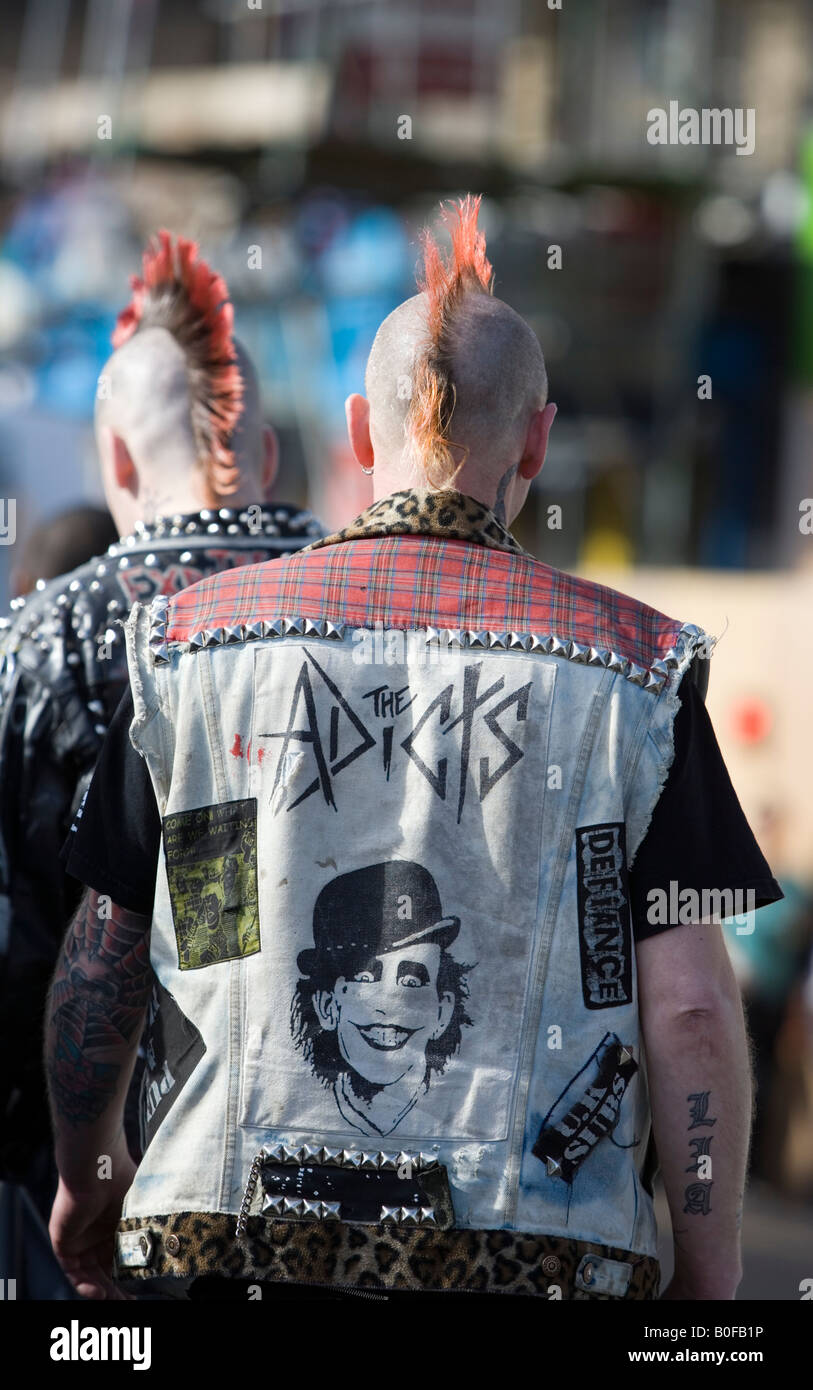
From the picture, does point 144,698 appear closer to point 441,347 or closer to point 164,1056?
point 164,1056

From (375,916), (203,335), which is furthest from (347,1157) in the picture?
(203,335)

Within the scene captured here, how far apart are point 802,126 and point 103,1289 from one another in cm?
1147

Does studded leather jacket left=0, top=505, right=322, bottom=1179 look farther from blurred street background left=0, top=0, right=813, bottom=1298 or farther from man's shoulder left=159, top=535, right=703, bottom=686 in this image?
blurred street background left=0, top=0, right=813, bottom=1298

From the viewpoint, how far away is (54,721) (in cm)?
290

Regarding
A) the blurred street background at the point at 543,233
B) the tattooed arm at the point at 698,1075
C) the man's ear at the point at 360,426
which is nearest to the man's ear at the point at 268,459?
the man's ear at the point at 360,426

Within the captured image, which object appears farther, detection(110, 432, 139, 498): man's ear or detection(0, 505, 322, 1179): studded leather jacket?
detection(110, 432, 139, 498): man's ear

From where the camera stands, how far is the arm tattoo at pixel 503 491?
223cm

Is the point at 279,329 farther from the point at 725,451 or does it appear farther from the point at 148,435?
the point at 148,435

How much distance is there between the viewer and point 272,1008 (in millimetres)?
Result: 2033

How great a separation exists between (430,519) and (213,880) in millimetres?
543

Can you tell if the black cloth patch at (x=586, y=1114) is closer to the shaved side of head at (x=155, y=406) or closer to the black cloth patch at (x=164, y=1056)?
the black cloth patch at (x=164, y=1056)

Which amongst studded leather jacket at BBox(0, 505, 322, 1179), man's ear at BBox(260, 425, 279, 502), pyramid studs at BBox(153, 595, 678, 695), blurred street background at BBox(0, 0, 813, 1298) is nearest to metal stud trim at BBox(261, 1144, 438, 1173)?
pyramid studs at BBox(153, 595, 678, 695)

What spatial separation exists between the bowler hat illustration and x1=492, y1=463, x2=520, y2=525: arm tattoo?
51 cm

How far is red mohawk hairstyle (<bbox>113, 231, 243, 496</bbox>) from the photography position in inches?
118
